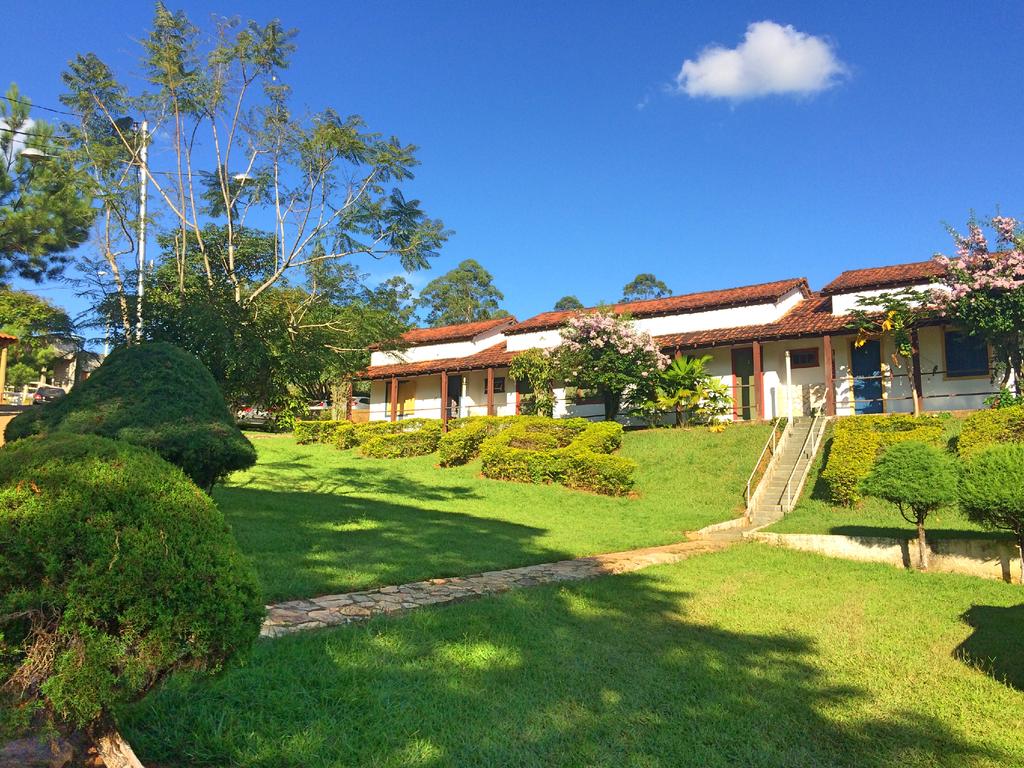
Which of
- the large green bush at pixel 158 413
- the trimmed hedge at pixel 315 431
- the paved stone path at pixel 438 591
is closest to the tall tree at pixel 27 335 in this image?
the trimmed hedge at pixel 315 431

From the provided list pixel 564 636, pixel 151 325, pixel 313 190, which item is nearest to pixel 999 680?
pixel 564 636

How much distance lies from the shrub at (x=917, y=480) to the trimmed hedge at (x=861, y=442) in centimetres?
316

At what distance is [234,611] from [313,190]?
1397cm

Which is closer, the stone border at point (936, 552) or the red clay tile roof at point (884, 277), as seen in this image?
the stone border at point (936, 552)

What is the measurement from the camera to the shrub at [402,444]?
2234 cm

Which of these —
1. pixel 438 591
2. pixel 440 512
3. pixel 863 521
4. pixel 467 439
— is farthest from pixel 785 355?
pixel 438 591

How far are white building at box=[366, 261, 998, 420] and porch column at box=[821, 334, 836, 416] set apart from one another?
3 cm

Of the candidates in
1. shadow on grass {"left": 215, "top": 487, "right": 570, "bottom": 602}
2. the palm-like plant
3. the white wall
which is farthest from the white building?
shadow on grass {"left": 215, "top": 487, "right": 570, "bottom": 602}

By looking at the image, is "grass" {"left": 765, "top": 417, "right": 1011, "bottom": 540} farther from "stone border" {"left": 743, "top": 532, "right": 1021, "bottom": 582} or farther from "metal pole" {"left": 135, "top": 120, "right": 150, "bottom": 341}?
"metal pole" {"left": 135, "top": 120, "right": 150, "bottom": 341}

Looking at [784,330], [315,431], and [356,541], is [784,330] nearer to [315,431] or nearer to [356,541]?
[356,541]

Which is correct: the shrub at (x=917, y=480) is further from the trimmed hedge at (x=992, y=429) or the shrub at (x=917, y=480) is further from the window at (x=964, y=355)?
the window at (x=964, y=355)

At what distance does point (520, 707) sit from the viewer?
12.8 feet

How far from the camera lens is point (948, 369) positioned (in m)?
18.9

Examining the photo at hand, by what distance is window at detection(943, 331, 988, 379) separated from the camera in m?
18.4
